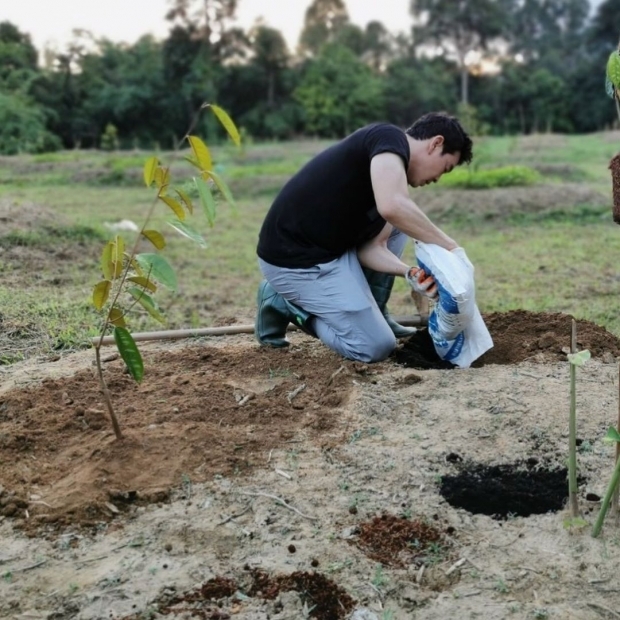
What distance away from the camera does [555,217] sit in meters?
8.59

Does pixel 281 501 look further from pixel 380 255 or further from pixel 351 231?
pixel 380 255

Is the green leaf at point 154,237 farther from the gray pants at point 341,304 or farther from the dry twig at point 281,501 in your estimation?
the gray pants at point 341,304

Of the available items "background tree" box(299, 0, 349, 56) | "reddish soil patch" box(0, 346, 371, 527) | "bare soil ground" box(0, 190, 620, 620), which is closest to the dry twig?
"bare soil ground" box(0, 190, 620, 620)

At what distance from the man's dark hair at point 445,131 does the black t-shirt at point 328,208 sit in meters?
0.09

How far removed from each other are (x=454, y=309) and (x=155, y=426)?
1.32 m

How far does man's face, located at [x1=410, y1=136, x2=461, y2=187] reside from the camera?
328 cm

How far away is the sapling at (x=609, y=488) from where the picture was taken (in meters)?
1.86

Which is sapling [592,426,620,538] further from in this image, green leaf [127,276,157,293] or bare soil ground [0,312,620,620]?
green leaf [127,276,157,293]

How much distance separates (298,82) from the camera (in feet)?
120

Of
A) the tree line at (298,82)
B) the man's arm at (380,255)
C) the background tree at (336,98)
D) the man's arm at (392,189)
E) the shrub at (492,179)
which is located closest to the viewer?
the man's arm at (392,189)

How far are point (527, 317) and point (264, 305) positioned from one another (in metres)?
1.36

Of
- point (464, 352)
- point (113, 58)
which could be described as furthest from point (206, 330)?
point (113, 58)

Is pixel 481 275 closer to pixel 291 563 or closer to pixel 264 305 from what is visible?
pixel 264 305

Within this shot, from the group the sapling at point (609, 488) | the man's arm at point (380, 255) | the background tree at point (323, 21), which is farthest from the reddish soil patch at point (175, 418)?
the background tree at point (323, 21)
